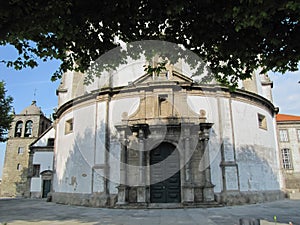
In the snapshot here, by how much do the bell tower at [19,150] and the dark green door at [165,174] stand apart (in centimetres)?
2296

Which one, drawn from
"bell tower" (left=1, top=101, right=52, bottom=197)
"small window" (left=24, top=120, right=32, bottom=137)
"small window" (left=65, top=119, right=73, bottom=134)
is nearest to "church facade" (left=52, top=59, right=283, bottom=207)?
"small window" (left=65, top=119, right=73, bottom=134)

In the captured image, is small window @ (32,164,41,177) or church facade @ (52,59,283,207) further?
small window @ (32,164,41,177)

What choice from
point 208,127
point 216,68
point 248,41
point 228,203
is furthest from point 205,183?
point 248,41

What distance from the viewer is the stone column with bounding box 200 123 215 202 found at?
13.4 meters

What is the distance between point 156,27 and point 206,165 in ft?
30.7

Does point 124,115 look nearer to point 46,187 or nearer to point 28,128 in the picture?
point 46,187

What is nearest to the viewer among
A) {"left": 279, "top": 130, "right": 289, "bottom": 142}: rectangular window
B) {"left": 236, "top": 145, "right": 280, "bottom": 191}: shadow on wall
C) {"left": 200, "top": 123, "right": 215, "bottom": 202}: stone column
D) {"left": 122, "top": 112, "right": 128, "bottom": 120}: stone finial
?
{"left": 200, "top": 123, "right": 215, "bottom": 202}: stone column

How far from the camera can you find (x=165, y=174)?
14188mm

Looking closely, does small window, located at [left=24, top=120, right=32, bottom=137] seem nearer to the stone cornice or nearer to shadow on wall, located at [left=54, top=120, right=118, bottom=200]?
shadow on wall, located at [left=54, top=120, right=118, bottom=200]

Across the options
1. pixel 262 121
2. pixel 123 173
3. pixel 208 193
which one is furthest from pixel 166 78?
pixel 262 121

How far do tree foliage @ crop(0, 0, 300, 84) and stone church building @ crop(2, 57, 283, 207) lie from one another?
7.55 metres

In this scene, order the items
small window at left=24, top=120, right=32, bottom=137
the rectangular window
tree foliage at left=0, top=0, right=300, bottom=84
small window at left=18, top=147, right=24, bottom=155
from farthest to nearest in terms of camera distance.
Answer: small window at left=24, top=120, right=32, bottom=137, small window at left=18, top=147, right=24, bottom=155, the rectangular window, tree foliage at left=0, top=0, right=300, bottom=84

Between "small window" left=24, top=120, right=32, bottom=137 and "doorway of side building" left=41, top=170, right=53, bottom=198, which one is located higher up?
"small window" left=24, top=120, right=32, bottom=137

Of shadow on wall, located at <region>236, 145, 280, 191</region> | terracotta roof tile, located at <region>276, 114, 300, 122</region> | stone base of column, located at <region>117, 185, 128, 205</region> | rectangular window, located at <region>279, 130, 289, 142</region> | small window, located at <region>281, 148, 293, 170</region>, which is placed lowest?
stone base of column, located at <region>117, 185, 128, 205</region>
